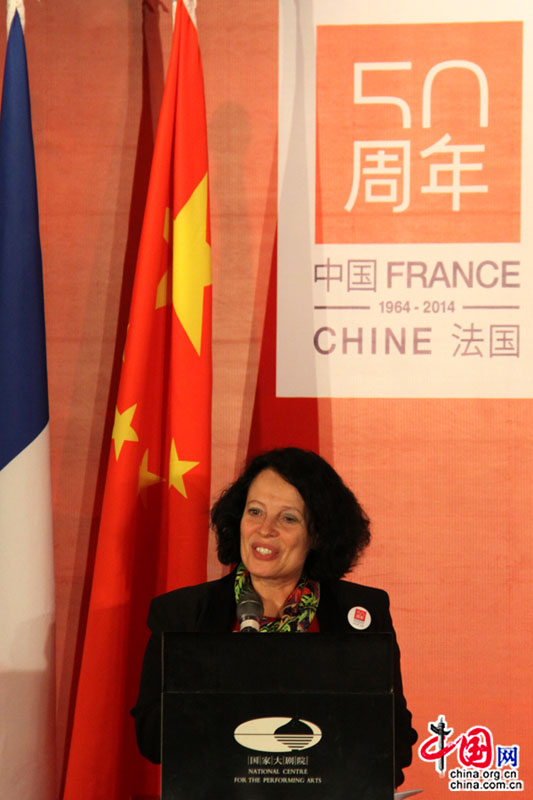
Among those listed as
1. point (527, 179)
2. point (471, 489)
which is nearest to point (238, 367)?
point (471, 489)

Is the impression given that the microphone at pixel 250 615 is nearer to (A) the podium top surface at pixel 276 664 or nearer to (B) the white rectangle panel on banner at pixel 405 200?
(A) the podium top surface at pixel 276 664

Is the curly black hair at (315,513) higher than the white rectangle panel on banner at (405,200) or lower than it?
lower

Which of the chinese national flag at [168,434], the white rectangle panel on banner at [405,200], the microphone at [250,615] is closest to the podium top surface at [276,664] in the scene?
the microphone at [250,615]

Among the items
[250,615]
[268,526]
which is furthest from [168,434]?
[250,615]

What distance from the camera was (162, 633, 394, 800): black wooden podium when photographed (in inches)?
54.1

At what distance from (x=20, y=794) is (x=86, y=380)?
47.3 inches

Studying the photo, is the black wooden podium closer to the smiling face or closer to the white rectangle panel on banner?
the smiling face

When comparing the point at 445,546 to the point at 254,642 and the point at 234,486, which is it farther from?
the point at 254,642

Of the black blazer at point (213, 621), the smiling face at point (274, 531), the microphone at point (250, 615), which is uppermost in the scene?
the smiling face at point (274, 531)

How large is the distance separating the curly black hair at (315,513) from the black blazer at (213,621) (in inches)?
2.6

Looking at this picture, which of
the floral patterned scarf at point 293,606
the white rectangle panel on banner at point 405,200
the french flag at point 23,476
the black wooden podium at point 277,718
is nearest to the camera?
the black wooden podium at point 277,718

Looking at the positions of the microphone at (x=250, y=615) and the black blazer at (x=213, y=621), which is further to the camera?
the black blazer at (x=213, y=621)

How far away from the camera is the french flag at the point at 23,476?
2.40 meters

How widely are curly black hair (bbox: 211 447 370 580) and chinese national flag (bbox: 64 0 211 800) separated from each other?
0.22 metres
